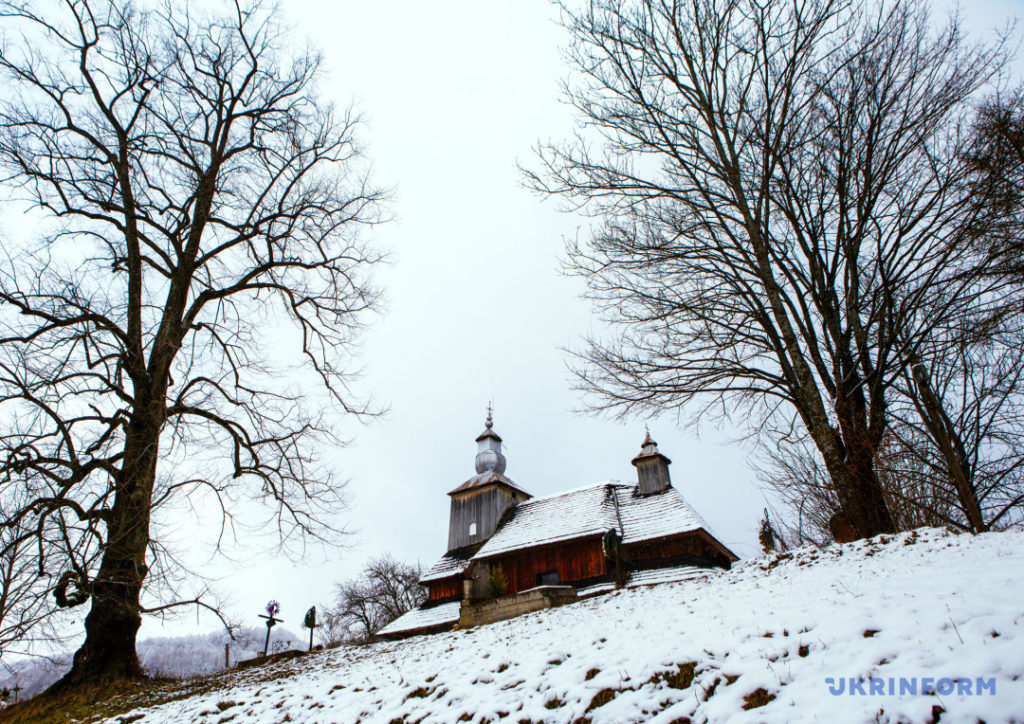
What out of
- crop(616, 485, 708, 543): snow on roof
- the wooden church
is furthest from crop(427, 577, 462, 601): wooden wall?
crop(616, 485, 708, 543): snow on roof

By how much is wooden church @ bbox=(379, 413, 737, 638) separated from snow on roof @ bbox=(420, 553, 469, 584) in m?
0.06

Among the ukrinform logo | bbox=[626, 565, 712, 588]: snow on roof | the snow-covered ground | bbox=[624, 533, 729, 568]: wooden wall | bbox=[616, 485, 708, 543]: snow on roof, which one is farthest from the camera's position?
bbox=[616, 485, 708, 543]: snow on roof

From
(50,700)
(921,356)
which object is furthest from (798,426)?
(50,700)

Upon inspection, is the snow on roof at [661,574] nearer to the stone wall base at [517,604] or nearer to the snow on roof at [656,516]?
the snow on roof at [656,516]

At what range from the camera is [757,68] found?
35.6ft

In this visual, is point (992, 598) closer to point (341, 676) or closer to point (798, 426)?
point (798, 426)

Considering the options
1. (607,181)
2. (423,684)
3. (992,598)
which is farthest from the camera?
(607,181)

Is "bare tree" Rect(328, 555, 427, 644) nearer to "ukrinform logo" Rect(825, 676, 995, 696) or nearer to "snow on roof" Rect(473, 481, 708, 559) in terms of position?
"snow on roof" Rect(473, 481, 708, 559)

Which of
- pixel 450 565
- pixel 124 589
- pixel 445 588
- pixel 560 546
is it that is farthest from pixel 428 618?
pixel 124 589

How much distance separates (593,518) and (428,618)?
823 centimetres

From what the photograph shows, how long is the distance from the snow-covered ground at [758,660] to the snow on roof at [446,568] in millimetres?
15450

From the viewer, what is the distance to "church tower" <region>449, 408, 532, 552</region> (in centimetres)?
2702

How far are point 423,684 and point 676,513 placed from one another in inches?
634

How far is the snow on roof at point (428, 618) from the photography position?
73.4 ft
